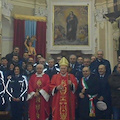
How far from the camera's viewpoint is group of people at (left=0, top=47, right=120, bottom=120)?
638 cm

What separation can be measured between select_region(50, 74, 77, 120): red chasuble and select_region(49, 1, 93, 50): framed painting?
307 inches

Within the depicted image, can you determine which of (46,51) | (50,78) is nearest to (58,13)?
(46,51)

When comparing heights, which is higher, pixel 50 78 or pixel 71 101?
pixel 50 78

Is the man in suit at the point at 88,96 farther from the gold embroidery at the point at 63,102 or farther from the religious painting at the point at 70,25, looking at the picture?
the religious painting at the point at 70,25

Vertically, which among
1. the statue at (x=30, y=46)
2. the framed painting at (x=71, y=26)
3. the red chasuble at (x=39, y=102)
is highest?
the framed painting at (x=71, y=26)

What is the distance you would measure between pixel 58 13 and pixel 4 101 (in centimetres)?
866

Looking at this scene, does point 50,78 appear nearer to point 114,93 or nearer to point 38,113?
point 38,113

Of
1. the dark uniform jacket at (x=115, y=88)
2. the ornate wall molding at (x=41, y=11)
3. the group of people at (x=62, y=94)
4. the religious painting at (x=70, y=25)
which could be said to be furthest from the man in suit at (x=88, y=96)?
the ornate wall molding at (x=41, y=11)

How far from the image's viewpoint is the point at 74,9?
14734mm

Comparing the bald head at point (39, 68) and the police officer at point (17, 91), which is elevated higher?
the bald head at point (39, 68)

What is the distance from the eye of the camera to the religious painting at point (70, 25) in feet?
47.7

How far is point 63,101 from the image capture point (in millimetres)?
6648

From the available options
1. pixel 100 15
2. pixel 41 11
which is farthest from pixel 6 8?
pixel 100 15

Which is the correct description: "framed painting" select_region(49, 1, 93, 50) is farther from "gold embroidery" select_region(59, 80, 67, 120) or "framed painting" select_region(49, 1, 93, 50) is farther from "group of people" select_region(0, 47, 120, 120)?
"gold embroidery" select_region(59, 80, 67, 120)
